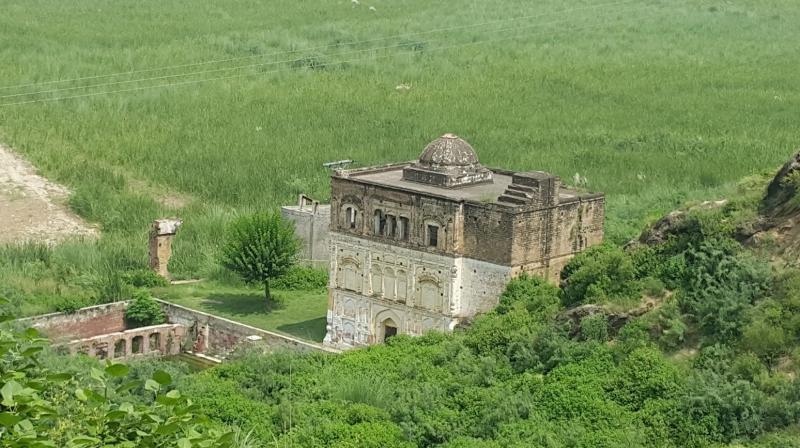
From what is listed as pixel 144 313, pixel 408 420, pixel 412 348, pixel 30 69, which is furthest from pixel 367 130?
pixel 408 420

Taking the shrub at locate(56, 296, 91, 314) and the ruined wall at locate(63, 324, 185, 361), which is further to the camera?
the shrub at locate(56, 296, 91, 314)

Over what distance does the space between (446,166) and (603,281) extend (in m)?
5.97

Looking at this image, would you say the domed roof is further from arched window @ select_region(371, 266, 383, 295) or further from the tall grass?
the tall grass

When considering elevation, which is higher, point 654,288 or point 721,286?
point 721,286

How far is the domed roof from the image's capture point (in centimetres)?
4056

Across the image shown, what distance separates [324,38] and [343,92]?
56.9 feet

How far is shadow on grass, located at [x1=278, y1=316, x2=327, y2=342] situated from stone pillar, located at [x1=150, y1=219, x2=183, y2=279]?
18.8 ft

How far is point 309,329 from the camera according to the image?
42625 mm

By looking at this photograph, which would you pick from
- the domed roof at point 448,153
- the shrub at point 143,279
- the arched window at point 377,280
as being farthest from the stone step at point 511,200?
the shrub at point 143,279

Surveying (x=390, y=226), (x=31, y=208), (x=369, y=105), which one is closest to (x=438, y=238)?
(x=390, y=226)

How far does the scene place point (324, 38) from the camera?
90.0 metres

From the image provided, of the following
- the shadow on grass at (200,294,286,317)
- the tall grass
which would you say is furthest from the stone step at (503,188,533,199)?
the shadow on grass at (200,294,286,317)

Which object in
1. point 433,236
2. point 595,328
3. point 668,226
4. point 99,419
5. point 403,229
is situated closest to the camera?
point 99,419

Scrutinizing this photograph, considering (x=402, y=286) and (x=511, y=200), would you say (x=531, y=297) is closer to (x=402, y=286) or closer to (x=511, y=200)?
(x=511, y=200)
